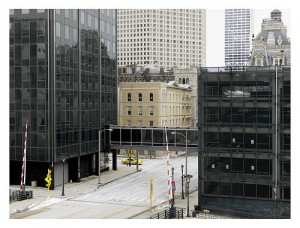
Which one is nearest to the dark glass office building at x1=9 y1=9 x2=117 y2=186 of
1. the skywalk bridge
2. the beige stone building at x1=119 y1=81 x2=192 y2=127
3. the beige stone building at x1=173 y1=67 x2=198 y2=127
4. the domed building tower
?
the skywalk bridge

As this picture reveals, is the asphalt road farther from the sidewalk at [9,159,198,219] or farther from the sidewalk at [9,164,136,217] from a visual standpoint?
the sidewalk at [9,164,136,217]

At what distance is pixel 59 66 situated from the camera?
57094 millimetres

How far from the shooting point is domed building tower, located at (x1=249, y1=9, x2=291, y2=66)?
421 ft

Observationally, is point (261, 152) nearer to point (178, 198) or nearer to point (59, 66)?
point (178, 198)

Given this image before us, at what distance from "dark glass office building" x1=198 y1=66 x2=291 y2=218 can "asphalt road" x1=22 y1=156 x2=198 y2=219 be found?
23.9 ft

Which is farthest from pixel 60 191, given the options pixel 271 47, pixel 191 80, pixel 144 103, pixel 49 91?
pixel 271 47

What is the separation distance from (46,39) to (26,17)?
368 centimetres

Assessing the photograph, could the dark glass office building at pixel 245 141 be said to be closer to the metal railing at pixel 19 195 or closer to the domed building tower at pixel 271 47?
the metal railing at pixel 19 195

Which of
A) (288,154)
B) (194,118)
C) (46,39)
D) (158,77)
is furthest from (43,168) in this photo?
(158,77)

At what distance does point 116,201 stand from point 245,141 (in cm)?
1470

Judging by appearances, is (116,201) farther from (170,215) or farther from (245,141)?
(245,141)

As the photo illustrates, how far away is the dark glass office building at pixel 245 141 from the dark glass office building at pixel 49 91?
19.2 m

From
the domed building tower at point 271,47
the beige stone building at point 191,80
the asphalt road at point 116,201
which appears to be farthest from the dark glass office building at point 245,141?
the domed building tower at point 271,47

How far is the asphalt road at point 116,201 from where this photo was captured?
43.5 metres
